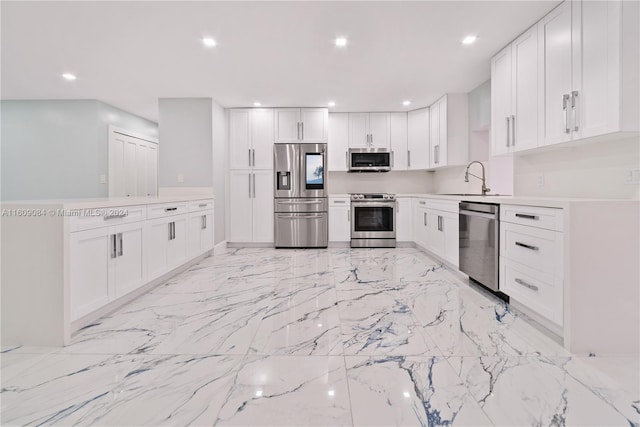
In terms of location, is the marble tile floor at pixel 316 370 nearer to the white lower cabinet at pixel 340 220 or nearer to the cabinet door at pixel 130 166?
the white lower cabinet at pixel 340 220

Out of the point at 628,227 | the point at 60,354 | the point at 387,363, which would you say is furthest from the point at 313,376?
the point at 628,227

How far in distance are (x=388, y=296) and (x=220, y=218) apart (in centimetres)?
321

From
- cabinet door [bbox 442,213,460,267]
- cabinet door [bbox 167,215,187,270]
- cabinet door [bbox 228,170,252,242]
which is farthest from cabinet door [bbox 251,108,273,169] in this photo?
cabinet door [bbox 442,213,460,267]

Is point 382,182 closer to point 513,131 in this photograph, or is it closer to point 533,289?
point 513,131

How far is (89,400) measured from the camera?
138 cm

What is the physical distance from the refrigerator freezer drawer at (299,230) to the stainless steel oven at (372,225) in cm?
54

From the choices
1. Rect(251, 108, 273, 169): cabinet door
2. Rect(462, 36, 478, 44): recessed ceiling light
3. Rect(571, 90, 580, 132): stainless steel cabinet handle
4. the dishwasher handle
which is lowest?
the dishwasher handle

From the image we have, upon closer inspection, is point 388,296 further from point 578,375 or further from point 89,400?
point 89,400

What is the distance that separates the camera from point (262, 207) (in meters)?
5.23

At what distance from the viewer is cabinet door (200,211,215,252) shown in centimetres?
428

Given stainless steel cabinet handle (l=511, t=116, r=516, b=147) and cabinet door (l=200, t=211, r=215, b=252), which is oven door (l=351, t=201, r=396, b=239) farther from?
stainless steel cabinet handle (l=511, t=116, r=516, b=147)

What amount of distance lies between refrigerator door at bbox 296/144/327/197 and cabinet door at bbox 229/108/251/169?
0.89 meters

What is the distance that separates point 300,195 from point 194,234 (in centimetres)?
182

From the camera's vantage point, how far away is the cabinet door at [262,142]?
5.20 meters
